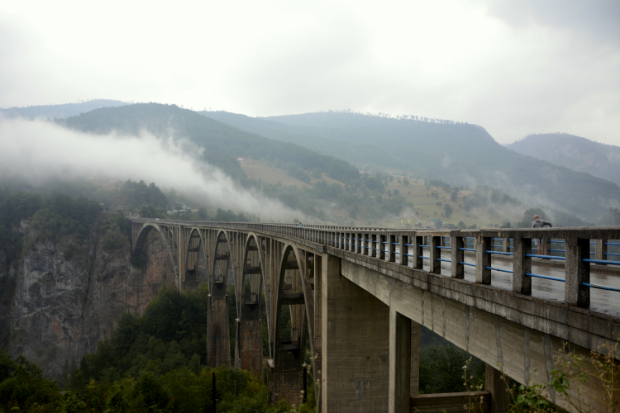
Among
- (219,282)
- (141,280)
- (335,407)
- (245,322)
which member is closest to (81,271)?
(141,280)

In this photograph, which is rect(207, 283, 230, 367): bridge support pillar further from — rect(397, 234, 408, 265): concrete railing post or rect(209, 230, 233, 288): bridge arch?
rect(397, 234, 408, 265): concrete railing post

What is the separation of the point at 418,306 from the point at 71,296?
3402 inches

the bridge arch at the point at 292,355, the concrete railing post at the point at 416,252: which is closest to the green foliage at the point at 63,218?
the bridge arch at the point at 292,355

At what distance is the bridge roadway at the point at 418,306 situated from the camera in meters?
4.05

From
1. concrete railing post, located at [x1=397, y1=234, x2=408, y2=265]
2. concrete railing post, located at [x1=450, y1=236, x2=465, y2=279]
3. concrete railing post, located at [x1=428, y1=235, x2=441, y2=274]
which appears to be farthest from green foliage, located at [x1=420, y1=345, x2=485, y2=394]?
concrete railing post, located at [x1=450, y1=236, x2=465, y2=279]

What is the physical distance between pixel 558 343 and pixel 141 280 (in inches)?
3507

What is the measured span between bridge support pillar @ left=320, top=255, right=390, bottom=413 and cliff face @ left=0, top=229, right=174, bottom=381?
73.0 metres

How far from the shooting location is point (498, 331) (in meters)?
5.35

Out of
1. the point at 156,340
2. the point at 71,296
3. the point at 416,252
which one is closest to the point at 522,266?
the point at 416,252

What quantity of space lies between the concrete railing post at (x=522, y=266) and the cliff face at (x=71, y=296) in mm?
82542

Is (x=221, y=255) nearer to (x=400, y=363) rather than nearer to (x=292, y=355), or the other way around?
(x=292, y=355)

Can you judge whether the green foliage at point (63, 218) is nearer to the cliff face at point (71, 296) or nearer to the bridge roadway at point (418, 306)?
the cliff face at point (71, 296)

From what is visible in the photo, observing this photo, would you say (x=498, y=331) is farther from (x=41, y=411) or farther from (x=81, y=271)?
(x=81, y=271)

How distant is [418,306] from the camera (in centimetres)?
799
